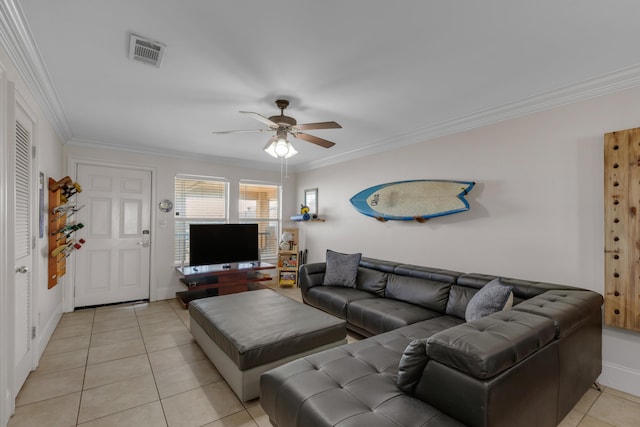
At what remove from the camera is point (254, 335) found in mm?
2248

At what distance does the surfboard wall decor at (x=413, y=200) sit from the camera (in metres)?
3.32

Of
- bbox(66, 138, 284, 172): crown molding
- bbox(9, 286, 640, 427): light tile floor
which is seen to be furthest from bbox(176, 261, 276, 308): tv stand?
bbox(66, 138, 284, 172): crown molding

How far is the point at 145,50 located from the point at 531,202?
3.47m

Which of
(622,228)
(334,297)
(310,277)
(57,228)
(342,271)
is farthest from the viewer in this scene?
(310,277)

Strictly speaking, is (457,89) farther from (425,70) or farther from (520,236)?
(520,236)

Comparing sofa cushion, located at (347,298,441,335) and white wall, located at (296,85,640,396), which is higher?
white wall, located at (296,85,640,396)

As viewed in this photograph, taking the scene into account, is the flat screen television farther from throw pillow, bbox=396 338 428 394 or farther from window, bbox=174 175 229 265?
throw pillow, bbox=396 338 428 394

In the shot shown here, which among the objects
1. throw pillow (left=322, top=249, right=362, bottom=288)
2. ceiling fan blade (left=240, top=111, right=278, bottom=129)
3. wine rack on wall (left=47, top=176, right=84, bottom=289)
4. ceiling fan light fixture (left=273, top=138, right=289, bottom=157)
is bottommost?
throw pillow (left=322, top=249, right=362, bottom=288)

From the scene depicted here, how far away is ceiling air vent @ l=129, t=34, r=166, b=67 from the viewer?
6.17ft

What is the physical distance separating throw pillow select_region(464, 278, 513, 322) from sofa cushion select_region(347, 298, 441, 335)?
525mm

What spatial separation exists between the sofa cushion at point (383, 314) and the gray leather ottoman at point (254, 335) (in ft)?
1.54

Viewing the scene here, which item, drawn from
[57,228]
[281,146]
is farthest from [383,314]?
[57,228]

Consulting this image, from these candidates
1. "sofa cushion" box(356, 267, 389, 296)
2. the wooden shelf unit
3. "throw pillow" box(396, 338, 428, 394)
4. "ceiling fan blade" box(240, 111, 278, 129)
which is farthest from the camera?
the wooden shelf unit

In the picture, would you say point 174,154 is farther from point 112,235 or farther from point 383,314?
point 383,314
